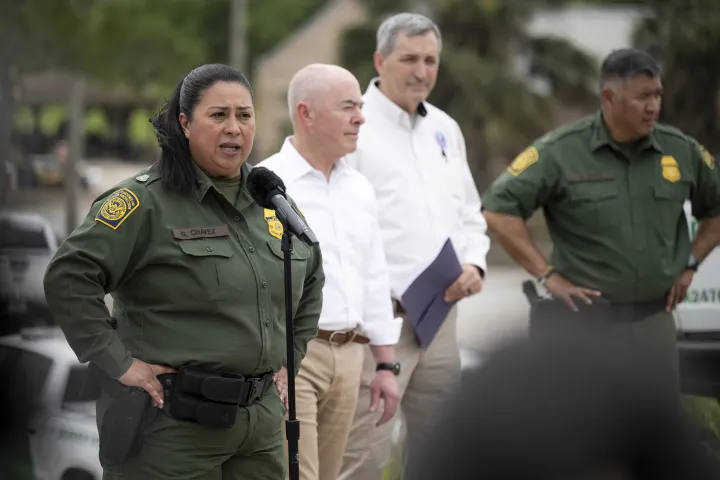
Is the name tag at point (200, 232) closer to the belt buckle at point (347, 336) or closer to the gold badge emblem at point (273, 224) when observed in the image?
the gold badge emblem at point (273, 224)

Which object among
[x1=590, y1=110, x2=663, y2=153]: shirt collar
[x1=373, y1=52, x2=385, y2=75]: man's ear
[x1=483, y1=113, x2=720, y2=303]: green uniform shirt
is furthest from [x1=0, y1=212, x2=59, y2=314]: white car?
[x1=590, y1=110, x2=663, y2=153]: shirt collar

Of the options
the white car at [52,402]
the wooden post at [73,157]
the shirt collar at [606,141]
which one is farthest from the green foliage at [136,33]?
the shirt collar at [606,141]

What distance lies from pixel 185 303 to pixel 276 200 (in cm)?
39

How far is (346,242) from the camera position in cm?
481

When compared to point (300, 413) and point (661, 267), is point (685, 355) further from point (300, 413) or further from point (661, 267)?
point (300, 413)

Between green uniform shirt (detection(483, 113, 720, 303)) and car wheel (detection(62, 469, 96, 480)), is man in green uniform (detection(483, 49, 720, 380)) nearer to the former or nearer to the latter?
green uniform shirt (detection(483, 113, 720, 303))

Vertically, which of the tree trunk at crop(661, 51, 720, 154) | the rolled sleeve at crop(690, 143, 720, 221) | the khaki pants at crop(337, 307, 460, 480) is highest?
the rolled sleeve at crop(690, 143, 720, 221)

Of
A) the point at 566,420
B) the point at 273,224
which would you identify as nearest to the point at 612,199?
the point at 273,224

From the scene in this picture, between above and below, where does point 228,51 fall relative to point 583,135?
below

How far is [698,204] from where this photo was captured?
19.5 feet

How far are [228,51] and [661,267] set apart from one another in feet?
147

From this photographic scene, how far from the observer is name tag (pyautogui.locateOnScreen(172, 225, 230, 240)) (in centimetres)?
359

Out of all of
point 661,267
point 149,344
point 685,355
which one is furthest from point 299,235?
point 685,355

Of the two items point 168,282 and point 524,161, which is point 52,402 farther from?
point 168,282
